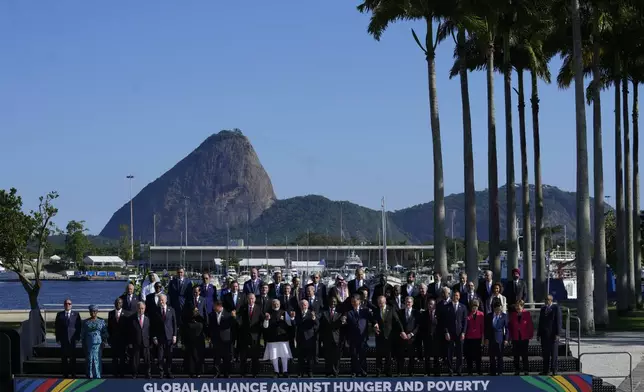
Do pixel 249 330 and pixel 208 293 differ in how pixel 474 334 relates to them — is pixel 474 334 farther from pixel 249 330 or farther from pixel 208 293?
pixel 208 293

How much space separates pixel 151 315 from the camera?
2342 cm

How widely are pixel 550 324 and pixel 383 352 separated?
366 centimetres

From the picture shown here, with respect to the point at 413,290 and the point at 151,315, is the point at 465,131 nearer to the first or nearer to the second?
the point at 413,290

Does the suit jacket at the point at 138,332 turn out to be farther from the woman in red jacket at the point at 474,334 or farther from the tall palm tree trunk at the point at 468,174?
the tall palm tree trunk at the point at 468,174

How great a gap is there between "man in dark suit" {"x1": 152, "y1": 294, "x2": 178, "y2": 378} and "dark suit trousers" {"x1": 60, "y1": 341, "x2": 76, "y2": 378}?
1.85 m

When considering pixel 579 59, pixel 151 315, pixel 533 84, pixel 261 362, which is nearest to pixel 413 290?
pixel 261 362

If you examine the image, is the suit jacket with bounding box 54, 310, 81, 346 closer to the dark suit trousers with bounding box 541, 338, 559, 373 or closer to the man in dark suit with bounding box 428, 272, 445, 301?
the man in dark suit with bounding box 428, 272, 445, 301

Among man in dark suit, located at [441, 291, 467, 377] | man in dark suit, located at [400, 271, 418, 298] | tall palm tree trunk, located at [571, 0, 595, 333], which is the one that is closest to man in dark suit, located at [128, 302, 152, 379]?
man in dark suit, located at [400, 271, 418, 298]

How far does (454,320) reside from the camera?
2322cm

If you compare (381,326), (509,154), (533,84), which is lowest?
A: (381,326)

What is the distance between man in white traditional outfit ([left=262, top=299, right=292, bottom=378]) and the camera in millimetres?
23297

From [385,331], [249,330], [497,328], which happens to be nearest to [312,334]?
[249,330]

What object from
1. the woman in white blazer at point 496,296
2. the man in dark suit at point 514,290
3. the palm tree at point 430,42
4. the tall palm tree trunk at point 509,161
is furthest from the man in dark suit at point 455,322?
the tall palm tree trunk at point 509,161

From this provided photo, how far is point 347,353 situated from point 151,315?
→ 450cm
